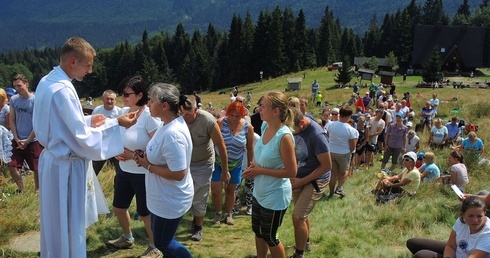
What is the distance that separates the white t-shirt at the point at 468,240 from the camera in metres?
3.92

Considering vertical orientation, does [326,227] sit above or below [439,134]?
above

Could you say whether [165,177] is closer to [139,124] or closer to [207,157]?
[139,124]

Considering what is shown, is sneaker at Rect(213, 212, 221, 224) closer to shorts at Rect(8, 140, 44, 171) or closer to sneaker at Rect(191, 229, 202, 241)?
sneaker at Rect(191, 229, 202, 241)

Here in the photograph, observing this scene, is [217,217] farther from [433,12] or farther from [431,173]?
[433,12]

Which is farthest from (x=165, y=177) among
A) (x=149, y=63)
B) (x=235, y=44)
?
(x=149, y=63)

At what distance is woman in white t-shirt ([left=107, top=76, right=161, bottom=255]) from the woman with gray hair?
0.33 metres

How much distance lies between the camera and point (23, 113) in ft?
20.8

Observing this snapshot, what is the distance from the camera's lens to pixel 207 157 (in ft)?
17.1

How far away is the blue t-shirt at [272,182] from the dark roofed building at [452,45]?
60.8 m

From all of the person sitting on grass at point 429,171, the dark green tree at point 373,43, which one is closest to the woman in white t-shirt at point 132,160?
the person sitting on grass at point 429,171

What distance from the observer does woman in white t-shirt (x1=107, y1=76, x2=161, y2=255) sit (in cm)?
417

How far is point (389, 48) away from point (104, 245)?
77349 mm

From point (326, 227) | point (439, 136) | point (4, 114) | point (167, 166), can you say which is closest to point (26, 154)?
point (4, 114)

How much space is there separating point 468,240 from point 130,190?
3.39 metres
